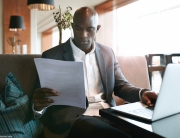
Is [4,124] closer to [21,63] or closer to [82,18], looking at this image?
[21,63]

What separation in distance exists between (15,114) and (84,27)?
64cm

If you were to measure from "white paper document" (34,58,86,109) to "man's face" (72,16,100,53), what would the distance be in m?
0.46

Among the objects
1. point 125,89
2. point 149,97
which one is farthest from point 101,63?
point 149,97

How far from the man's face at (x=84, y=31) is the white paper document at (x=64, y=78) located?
1.51ft

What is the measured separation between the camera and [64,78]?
2.82 ft

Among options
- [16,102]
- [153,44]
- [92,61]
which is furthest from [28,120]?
[153,44]

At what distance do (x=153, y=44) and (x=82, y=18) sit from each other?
4468 mm

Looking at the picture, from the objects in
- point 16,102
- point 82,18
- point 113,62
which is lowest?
point 16,102

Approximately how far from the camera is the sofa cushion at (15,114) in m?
0.96

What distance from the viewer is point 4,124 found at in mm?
952

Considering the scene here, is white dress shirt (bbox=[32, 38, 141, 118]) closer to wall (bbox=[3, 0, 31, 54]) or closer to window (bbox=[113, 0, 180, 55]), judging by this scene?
wall (bbox=[3, 0, 31, 54])

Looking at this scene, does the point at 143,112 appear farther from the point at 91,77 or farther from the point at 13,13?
the point at 13,13

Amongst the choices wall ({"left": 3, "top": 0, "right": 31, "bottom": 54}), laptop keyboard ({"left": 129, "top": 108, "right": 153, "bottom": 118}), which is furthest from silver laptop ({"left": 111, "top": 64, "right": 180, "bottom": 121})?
wall ({"left": 3, "top": 0, "right": 31, "bottom": 54})

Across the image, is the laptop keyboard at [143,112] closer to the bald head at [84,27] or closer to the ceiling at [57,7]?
the bald head at [84,27]
